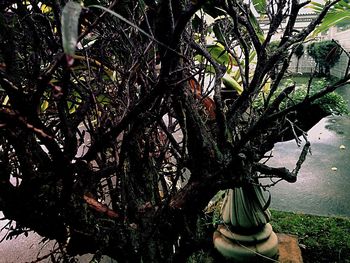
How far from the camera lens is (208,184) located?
0.89 m

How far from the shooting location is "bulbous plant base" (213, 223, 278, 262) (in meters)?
1.97

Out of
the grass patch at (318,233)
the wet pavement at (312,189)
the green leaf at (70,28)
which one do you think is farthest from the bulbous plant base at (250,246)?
the green leaf at (70,28)

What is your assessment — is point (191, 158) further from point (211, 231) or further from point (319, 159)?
point (319, 159)

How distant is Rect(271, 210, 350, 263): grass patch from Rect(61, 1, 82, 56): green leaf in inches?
97.0

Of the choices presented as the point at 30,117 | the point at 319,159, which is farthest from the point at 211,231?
the point at 319,159

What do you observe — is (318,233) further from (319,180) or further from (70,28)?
(70,28)

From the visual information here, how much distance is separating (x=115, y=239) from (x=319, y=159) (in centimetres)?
474

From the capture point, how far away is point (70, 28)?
29 cm

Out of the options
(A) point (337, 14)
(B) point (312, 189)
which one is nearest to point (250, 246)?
(A) point (337, 14)

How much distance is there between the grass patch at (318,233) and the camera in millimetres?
2256

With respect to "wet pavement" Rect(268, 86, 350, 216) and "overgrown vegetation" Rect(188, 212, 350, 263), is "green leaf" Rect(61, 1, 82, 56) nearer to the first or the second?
"overgrown vegetation" Rect(188, 212, 350, 263)

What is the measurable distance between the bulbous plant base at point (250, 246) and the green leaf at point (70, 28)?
1.89 m

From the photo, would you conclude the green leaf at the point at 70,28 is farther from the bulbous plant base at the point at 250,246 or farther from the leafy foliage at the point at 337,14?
the bulbous plant base at the point at 250,246

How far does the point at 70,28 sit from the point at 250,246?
2.01 m
